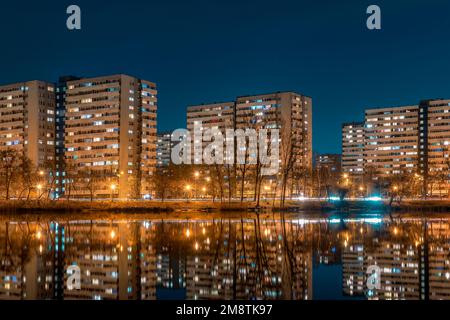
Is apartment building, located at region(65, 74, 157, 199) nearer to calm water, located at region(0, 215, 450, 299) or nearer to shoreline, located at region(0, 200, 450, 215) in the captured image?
shoreline, located at region(0, 200, 450, 215)

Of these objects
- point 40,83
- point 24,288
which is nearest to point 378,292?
point 24,288

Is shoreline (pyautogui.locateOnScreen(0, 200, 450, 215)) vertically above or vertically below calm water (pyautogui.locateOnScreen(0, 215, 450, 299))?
below

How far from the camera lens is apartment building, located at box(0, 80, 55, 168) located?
581 feet

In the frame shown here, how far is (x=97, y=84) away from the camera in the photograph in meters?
175

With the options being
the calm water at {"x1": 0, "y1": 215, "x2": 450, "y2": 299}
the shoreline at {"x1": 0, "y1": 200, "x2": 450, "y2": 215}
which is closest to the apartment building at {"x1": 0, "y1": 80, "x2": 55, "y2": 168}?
the shoreline at {"x1": 0, "y1": 200, "x2": 450, "y2": 215}

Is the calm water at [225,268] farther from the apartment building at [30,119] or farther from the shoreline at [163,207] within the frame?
the apartment building at [30,119]

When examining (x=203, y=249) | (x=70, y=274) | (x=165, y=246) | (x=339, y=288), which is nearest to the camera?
(x=339, y=288)

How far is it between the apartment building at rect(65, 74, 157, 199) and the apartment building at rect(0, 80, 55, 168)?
6234 millimetres

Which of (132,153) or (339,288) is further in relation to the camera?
(132,153)

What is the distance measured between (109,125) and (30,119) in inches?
1033

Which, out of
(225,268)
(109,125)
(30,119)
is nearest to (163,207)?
(225,268)

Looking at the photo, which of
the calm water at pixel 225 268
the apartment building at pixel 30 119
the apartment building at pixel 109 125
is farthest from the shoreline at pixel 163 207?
the apartment building at pixel 30 119
